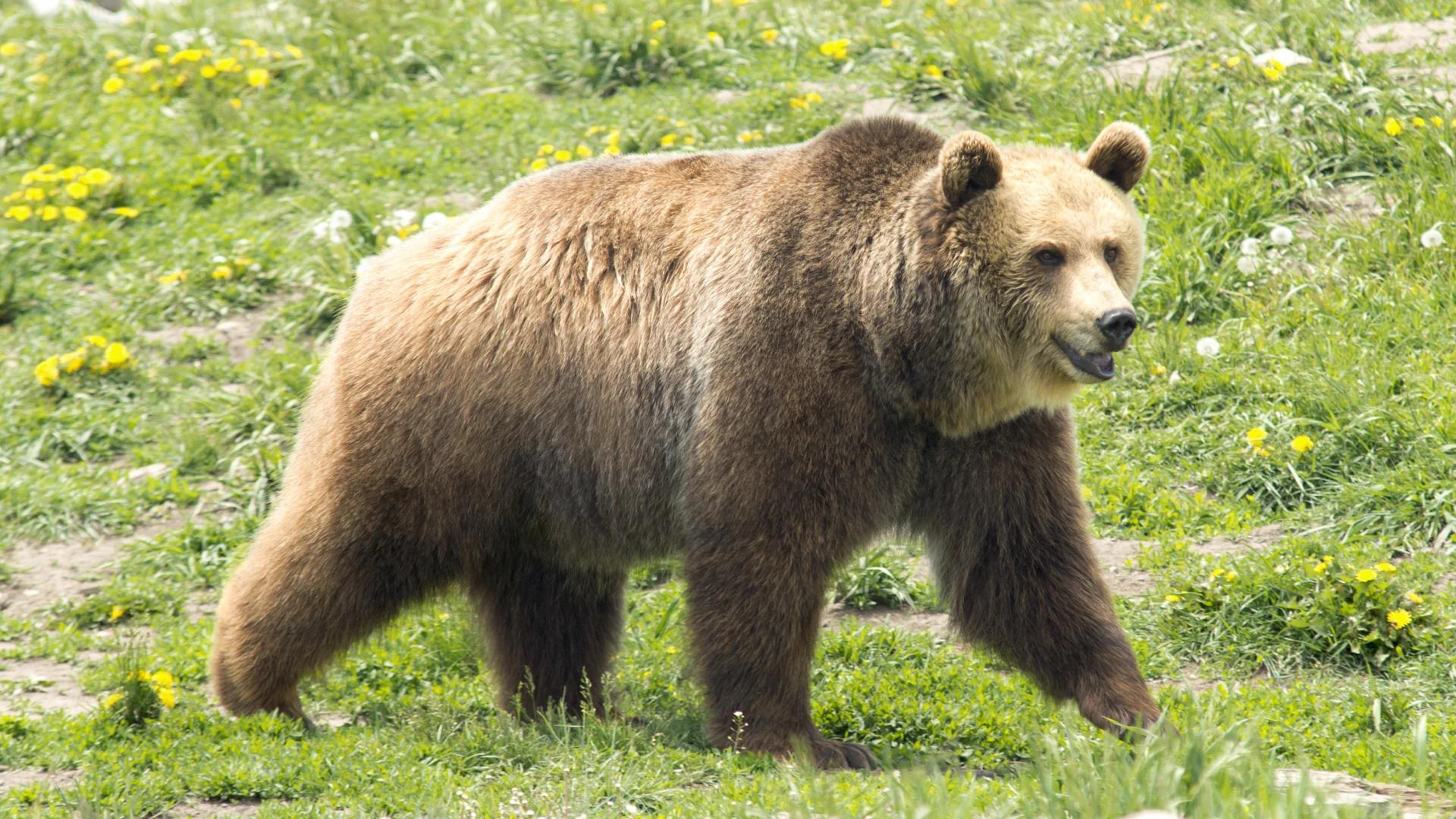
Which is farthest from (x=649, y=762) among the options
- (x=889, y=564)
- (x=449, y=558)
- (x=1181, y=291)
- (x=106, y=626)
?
(x=1181, y=291)

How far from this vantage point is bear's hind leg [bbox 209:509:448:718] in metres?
5.70

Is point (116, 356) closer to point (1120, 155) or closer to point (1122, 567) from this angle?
point (1122, 567)

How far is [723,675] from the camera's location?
519 cm

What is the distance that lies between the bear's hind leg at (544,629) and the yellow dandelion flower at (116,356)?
10.7 feet

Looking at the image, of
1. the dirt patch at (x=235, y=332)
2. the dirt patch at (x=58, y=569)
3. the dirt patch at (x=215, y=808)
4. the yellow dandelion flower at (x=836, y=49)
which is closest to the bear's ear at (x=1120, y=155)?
the dirt patch at (x=215, y=808)

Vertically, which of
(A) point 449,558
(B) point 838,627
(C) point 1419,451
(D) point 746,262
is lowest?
(B) point 838,627

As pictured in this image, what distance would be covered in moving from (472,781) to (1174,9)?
680cm

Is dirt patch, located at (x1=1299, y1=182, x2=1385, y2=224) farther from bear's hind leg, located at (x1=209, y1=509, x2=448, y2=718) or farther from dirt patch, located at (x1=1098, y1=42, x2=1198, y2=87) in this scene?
bear's hind leg, located at (x1=209, y1=509, x2=448, y2=718)

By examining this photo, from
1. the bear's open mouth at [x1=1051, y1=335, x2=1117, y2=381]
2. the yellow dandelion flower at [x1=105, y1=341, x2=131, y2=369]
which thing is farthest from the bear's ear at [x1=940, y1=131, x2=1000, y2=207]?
the yellow dandelion flower at [x1=105, y1=341, x2=131, y2=369]

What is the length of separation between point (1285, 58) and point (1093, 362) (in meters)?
4.67

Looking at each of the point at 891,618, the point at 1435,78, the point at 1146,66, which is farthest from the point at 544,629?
the point at 1435,78

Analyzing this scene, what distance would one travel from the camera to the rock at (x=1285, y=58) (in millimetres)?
8750

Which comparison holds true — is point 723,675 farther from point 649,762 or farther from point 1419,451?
point 1419,451

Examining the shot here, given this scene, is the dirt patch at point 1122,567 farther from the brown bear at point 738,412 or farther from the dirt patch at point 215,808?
the dirt patch at point 215,808
